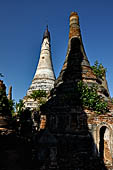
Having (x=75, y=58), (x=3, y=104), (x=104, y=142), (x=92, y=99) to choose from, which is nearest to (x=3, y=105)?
(x=3, y=104)

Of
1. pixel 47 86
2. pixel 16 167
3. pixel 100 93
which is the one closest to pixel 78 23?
pixel 47 86

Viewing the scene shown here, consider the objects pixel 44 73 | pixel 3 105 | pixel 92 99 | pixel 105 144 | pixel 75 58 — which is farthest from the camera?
pixel 44 73

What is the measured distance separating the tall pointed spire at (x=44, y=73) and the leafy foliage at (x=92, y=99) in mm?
5533

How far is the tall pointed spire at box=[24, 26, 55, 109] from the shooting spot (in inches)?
621

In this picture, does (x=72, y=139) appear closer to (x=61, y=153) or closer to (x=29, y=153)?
(x=61, y=153)

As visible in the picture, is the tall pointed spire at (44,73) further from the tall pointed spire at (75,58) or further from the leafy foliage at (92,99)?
the leafy foliage at (92,99)

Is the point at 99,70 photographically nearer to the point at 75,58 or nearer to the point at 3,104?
the point at 75,58

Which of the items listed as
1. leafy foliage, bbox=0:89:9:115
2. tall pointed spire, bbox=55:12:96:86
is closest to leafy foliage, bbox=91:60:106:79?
tall pointed spire, bbox=55:12:96:86

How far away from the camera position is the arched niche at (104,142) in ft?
29.4

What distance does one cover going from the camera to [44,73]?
16.6 m

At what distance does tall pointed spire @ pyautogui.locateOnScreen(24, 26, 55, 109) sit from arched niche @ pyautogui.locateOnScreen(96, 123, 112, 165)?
6923 millimetres

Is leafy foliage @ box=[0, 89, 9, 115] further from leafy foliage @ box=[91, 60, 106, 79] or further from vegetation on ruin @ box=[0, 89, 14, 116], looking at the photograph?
leafy foliage @ box=[91, 60, 106, 79]

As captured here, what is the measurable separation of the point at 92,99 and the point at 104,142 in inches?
90.3

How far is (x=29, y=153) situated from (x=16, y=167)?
1.15 metres
